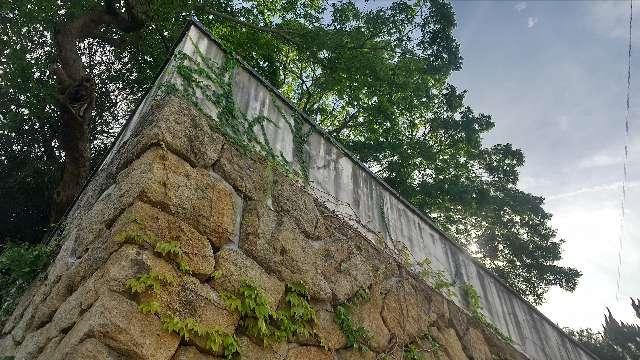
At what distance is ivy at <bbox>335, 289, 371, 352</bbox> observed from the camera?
3.81 meters

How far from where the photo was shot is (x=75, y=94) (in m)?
6.98

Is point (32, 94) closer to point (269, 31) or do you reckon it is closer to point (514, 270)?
point (269, 31)

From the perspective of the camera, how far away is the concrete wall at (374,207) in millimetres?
4516

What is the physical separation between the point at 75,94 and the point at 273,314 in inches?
229

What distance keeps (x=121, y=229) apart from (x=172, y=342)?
78 cm

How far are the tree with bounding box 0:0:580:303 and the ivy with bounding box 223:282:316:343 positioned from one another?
606 cm

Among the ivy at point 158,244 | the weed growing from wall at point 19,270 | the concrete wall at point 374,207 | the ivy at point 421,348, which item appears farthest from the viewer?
the concrete wall at point 374,207

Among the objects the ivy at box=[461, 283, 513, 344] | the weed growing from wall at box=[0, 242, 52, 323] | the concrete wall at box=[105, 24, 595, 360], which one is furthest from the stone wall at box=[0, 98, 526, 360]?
the ivy at box=[461, 283, 513, 344]

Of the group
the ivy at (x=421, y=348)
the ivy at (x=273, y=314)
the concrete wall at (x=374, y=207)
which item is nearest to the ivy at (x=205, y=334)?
the ivy at (x=273, y=314)

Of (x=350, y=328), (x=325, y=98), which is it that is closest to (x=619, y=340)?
(x=325, y=98)

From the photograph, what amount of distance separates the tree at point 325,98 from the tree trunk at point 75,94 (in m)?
0.03

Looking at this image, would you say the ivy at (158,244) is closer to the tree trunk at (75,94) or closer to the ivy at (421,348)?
the ivy at (421,348)

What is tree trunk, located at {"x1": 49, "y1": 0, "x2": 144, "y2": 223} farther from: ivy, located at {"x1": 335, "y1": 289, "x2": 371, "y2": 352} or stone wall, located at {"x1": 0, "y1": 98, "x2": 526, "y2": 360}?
ivy, located at {"x1": 335, "y1": 289, "x2": 371, "y2": 352}

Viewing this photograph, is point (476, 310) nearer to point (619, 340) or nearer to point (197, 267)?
point (197, 267)
